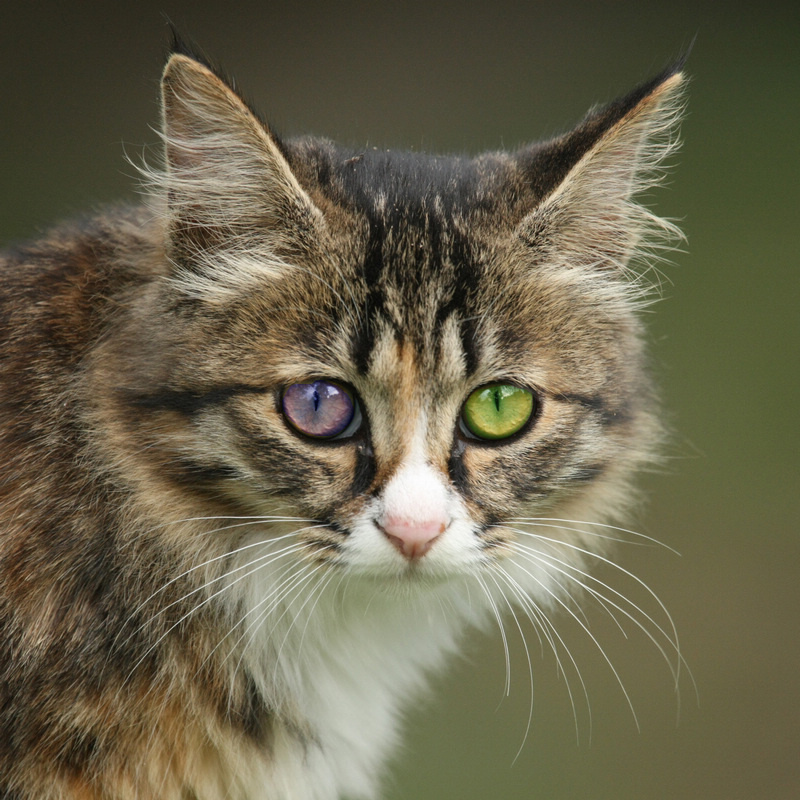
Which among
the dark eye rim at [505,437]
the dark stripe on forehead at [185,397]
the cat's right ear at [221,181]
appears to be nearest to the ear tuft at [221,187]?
the cat's right ear at [221,181]

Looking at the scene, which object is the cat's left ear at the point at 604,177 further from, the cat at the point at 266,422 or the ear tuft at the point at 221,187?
the ear tuft at the point at 221,187

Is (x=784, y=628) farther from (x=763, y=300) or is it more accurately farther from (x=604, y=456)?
(x=604, y=456)

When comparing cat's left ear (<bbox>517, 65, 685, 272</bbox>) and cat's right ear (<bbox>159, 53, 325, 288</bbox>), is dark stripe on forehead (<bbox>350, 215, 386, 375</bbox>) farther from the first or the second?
cat's left ear (<bbox>517, 65, 685, 272</bbox>)

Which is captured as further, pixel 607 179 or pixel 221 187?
pixel 607 179

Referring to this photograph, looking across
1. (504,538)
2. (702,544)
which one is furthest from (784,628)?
(504,538)

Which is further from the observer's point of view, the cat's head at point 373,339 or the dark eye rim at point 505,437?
the dark eye rim at point 505,437

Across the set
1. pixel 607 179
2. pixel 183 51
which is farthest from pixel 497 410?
pixel 183 51

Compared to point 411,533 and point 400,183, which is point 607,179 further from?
point 411,533
